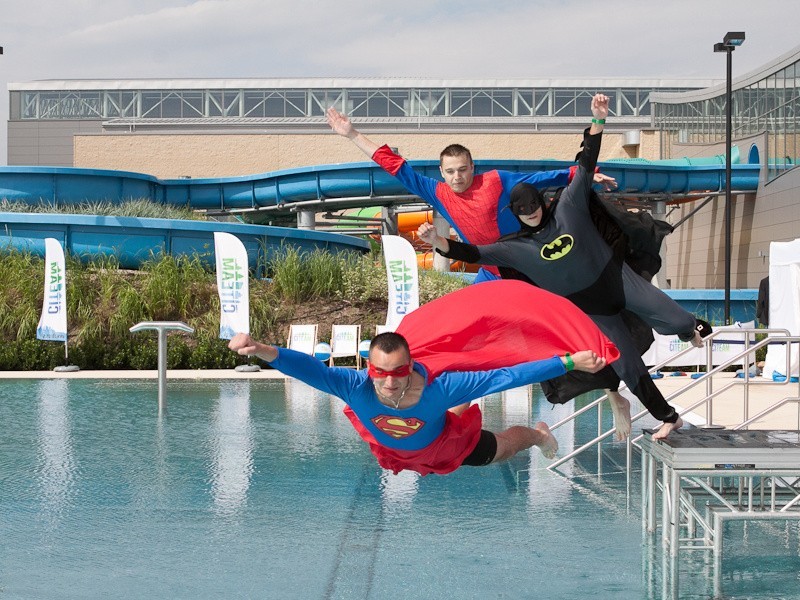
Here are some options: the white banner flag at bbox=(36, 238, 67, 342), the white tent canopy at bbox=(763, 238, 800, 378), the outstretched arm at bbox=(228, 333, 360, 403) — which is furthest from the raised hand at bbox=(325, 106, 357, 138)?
the white banner flag at bbox=(36, 238, 67, 342)

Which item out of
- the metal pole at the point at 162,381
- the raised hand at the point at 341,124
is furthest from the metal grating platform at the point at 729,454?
the metal pole at the point at 162,381

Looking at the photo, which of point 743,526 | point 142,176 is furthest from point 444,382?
point 142,176

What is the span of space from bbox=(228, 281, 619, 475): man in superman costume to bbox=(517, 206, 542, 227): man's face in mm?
588

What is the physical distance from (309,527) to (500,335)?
2273 mm

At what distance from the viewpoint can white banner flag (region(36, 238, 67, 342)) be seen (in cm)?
1922

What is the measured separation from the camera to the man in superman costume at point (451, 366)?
5.12 metres

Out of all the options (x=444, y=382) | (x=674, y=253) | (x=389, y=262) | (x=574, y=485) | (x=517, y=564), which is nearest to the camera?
(x=444, y=382)

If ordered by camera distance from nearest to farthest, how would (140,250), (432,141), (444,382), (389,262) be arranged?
(444,382) < (389,262) < (140,250) < (432,141)

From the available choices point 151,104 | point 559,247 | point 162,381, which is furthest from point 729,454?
point 151,104

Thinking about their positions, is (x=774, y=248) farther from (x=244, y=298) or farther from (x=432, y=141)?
(x=432, y=141)

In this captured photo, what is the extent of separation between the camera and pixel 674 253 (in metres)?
40.8

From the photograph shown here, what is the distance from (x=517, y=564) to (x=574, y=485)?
250 cm

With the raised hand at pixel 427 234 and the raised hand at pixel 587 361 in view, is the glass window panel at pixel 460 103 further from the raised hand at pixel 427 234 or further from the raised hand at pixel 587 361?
the raised hand at pixel 587 361

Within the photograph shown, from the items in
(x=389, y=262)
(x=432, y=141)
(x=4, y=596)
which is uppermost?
(x=432, y=141)
